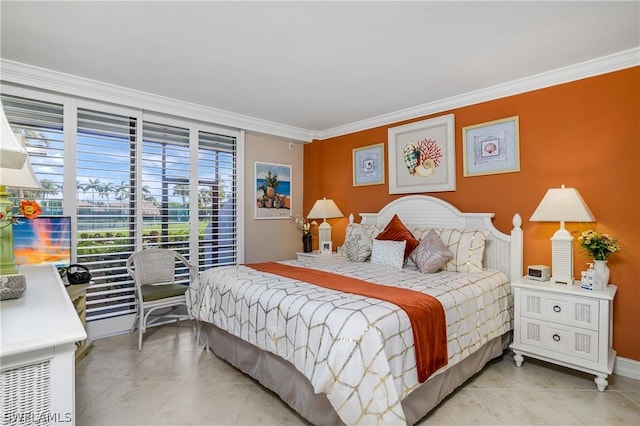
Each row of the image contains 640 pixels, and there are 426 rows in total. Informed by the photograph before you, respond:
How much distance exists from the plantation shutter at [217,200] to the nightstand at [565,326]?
3.39 meters

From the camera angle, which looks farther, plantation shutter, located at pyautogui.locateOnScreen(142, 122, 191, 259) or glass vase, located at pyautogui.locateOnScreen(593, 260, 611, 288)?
plantation shutter, located at pyautogui.locateOnScreen(142, 122, 191, 259)

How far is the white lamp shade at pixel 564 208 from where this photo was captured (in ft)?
8.54

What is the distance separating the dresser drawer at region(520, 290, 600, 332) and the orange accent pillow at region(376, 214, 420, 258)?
1056 mm

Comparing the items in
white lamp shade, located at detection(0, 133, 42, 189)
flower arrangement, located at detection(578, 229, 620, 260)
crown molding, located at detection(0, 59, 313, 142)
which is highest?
crown molding, located at detection(0, 59, 313, 142)

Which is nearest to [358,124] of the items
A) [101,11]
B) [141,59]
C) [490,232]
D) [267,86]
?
[267,86]

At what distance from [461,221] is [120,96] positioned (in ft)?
12.6

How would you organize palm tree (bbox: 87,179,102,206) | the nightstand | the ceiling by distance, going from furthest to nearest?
palm tree (bbox: 87,179,102,206) → the nightstand → the ceiling

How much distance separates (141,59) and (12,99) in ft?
4.54

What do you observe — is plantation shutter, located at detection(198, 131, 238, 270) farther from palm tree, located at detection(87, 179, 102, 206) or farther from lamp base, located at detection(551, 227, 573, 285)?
lamp base, located at detection(551, 227, 573, 285)

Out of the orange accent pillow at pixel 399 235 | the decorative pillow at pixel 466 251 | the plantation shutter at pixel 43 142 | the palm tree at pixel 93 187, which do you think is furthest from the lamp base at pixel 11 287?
the decorative pillow at pixel 466 251

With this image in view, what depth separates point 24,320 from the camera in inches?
47.4

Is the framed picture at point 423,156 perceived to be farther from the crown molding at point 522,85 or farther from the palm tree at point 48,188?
the palm tree at point 48,188

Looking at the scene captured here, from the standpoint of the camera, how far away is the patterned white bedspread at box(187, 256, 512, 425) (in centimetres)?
169

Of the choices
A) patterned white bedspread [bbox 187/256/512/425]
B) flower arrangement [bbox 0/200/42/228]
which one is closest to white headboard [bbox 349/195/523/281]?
patterned white bedspread [bbox 187/256/512/425]
